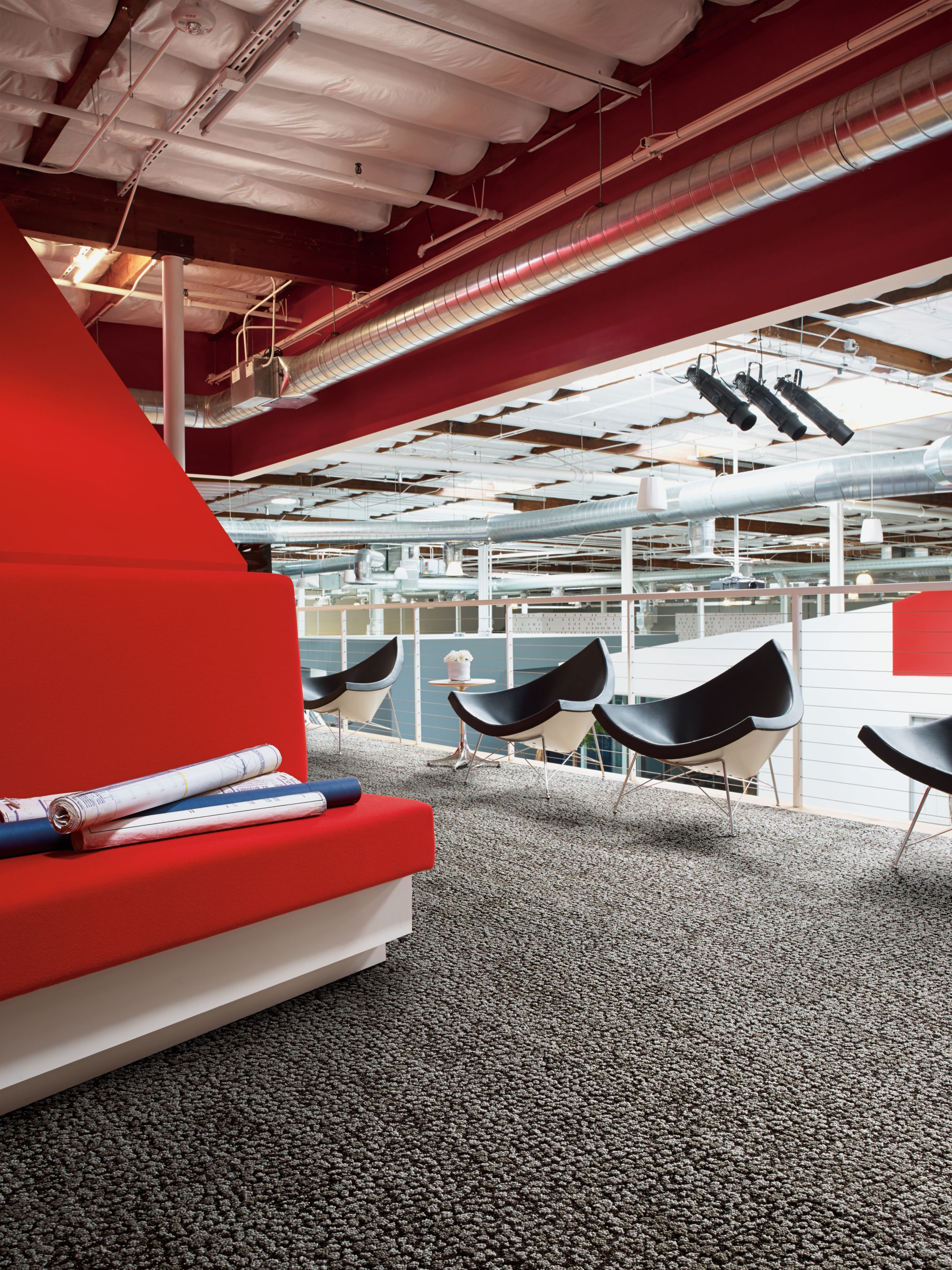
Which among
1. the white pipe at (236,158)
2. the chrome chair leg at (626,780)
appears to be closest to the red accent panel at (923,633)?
the chrome chair leg at (626,780)

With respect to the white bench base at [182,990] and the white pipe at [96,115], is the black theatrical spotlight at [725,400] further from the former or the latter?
the white bench base at [182,990]

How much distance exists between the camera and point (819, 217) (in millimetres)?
4195

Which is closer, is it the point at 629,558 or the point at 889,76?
the point at 889,76

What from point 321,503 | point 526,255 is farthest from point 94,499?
point 321,503

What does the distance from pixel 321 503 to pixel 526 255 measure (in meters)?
10.3

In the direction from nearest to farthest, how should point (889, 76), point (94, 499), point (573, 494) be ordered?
point (94, 499)
point (889, 76)
point (573, 494)

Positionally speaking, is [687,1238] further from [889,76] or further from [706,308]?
[706,308]

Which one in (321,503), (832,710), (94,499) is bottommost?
(832,710)

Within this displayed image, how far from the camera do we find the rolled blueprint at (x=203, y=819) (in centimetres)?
191

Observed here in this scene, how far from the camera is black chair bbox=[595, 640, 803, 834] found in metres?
3.66

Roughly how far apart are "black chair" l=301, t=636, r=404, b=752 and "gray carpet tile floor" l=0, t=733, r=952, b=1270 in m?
3.24

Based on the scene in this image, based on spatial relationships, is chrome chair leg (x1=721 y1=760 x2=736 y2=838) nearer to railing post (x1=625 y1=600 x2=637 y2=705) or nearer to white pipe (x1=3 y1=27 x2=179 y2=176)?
railing post (x1=625 y1=600 x2=637 y2=705)

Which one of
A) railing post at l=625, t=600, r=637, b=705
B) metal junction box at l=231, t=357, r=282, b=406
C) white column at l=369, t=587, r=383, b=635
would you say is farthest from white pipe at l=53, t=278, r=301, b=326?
white column at l=369, t=587, r=383, b=635

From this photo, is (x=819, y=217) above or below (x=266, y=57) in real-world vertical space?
below
